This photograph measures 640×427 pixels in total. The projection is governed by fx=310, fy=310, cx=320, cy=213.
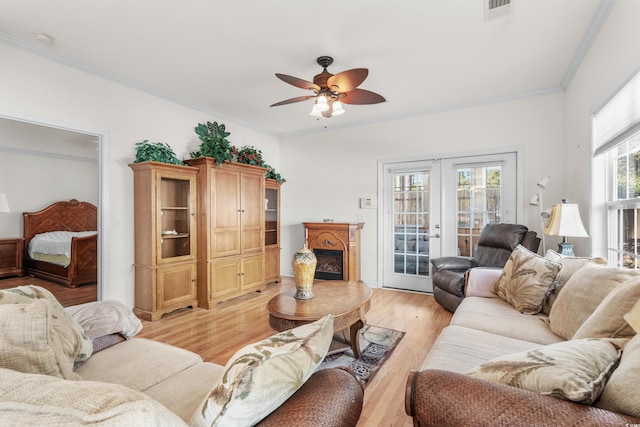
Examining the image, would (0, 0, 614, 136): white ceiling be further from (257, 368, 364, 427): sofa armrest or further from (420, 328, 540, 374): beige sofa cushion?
(257, 368, 364, 427): sofa armrest

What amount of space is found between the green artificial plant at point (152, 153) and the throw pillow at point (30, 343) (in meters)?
2.51

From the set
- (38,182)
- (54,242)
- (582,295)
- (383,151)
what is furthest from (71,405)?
(383,151)

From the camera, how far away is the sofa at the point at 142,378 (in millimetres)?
523

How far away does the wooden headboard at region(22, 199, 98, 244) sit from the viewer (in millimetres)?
2908

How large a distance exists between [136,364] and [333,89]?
241cm

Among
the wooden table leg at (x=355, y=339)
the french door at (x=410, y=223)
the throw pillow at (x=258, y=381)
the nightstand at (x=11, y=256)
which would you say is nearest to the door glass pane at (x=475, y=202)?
the french door at (x=410, y=223)

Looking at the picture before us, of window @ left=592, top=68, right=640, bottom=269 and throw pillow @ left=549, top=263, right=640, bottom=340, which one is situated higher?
window @ left=592, top=68, right=640, bottom=269

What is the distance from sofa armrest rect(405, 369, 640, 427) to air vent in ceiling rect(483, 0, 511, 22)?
2.35 metres

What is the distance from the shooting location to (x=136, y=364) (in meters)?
1.42

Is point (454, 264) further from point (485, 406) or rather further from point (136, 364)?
point (136, 364)

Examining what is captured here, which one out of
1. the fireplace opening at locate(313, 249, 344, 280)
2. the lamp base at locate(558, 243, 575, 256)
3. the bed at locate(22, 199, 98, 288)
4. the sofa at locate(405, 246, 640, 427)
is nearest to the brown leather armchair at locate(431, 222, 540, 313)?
the lamp base at locate(558, 243, 575, 256)

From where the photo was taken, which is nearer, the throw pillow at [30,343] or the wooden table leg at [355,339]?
the throw pillow at [30,343]

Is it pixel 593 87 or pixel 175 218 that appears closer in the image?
pixel 593 87

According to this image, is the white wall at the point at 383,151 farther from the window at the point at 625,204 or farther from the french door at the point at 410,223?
the window at the point at 625,204
